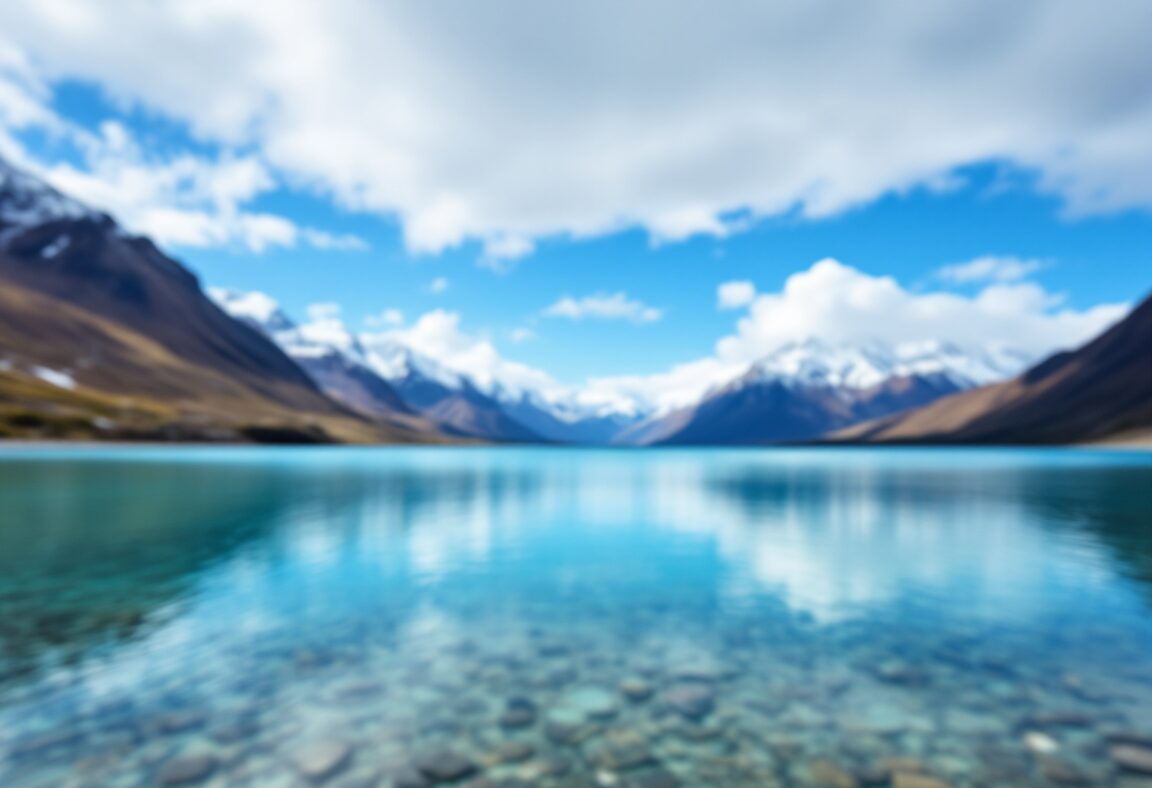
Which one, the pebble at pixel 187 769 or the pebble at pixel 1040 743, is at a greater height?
the pebble at pixel 1040 743

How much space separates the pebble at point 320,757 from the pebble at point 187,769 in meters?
1.42

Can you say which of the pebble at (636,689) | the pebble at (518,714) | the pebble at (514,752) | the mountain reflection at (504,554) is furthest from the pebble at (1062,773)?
the mountain reflection at (504,554)

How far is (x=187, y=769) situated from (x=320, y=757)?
90.9 inches

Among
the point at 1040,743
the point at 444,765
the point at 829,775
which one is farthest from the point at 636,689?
the point at 1040,743

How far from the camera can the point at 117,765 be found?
1148 cm

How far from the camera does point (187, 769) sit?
1134 centimetres

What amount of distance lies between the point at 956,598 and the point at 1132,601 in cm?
646

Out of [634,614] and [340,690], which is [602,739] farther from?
[634,614]

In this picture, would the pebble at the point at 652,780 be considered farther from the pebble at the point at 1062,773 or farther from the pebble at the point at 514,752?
the pebble at the point at 1062,773

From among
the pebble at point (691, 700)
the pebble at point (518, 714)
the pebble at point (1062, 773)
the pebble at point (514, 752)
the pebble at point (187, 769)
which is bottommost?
the pebble at point (187, 769)

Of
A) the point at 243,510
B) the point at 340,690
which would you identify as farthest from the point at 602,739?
the point at 243,510

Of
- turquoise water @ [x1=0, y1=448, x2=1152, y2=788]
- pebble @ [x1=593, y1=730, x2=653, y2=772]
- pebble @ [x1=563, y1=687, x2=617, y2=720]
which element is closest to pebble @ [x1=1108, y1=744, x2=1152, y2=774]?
turquoise water @ [x1=0, y1=448, x2=1152, y2=788]

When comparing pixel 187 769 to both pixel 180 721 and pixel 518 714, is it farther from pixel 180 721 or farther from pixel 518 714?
pixel 518 714

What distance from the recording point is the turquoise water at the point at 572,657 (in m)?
11.8
